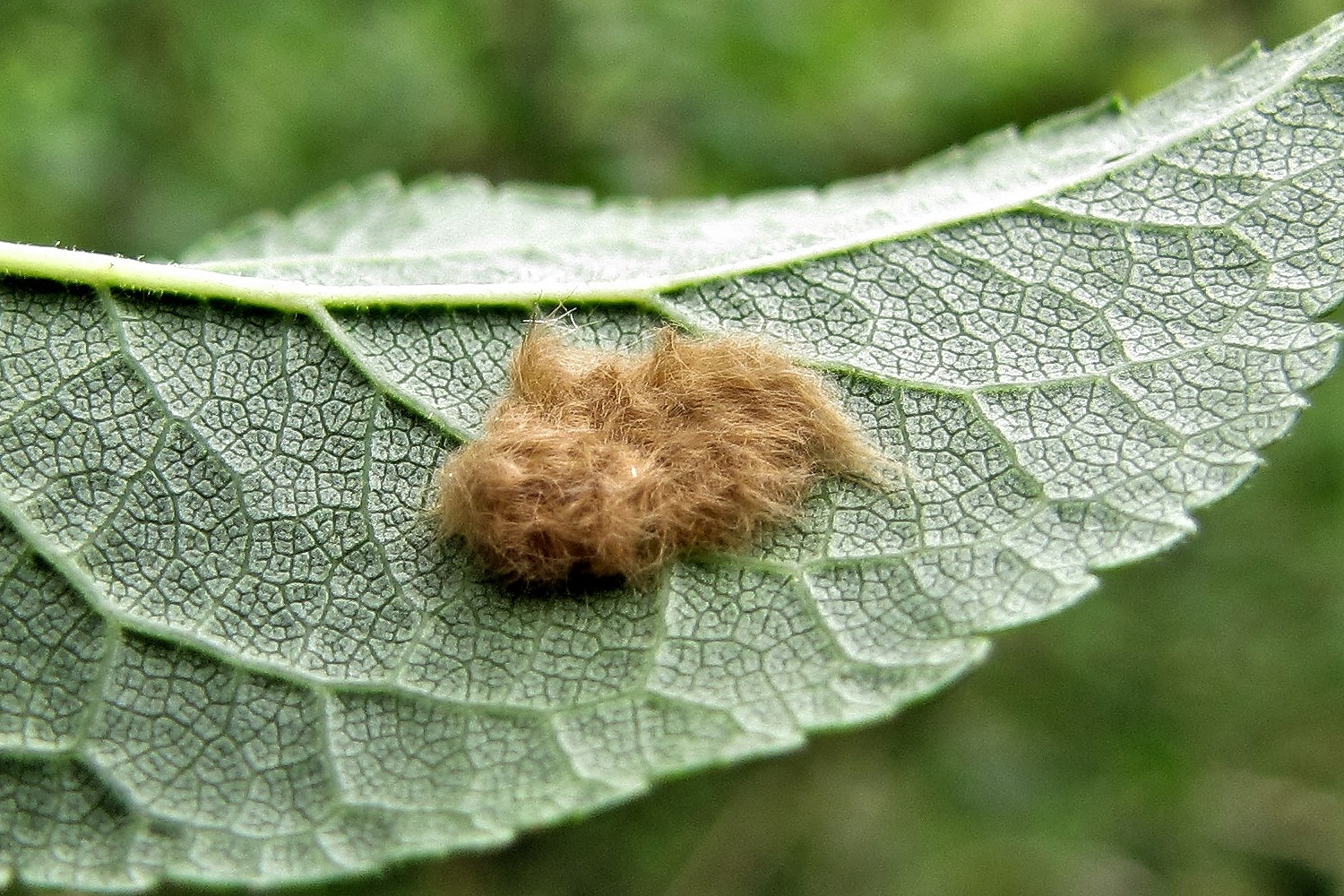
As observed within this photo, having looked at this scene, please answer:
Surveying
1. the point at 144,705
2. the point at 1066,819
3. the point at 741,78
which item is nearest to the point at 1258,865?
the point at 1066,819

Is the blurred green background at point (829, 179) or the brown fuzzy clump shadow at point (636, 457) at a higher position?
the blurred green background at point (829, 179)

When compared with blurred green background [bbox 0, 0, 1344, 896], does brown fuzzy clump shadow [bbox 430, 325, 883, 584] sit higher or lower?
lower

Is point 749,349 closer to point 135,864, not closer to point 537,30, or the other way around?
point 135,864

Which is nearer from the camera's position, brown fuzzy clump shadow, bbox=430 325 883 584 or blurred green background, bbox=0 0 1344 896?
brown fuzzy clump shadow, bbox=430 325 883 584

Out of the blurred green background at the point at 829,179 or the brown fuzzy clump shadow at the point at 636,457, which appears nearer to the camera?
the brown fuzzy clump shadow at the point at 636,457
